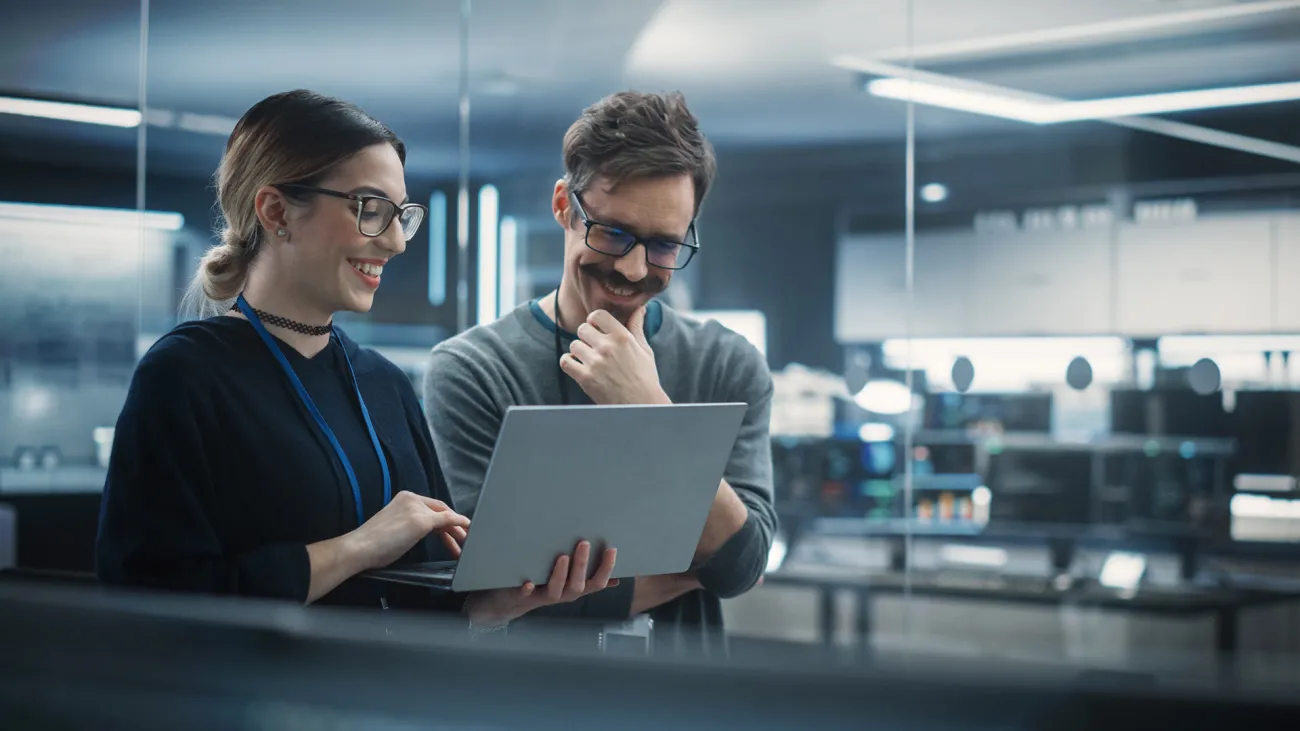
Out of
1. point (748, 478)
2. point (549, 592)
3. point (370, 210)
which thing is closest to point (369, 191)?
point (370, 210)

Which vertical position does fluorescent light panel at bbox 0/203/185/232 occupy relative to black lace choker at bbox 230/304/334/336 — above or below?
above

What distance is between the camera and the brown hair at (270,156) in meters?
1.46

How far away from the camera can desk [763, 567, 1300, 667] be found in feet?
11.3

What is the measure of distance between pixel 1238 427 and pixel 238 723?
11.8 feet

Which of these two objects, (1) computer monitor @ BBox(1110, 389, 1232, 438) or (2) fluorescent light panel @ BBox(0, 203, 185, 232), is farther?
(2) fluorescent light panel @ BBox(0, 203, 185, 232)

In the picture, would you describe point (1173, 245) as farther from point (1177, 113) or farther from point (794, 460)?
point (794, 460)

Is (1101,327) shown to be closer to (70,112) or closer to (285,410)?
(285,410)

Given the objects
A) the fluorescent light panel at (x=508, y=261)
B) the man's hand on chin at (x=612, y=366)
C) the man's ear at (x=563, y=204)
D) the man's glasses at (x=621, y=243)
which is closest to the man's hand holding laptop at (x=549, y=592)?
the man's hand on chin at (x=612, y=366)

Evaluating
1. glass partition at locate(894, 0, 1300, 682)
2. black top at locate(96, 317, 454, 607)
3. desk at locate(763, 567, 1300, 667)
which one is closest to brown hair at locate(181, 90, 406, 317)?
black top at locate(96, 317, 454, 607)

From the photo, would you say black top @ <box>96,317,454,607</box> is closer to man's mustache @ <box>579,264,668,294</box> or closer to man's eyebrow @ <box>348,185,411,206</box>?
man's eyebrow @ <box>348,185,411,206</box>

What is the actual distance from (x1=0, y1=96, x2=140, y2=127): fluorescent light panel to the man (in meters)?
2.79

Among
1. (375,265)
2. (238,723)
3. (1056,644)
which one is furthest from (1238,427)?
(238,723)

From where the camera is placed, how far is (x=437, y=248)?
172 inches

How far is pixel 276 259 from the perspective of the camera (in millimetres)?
1471
